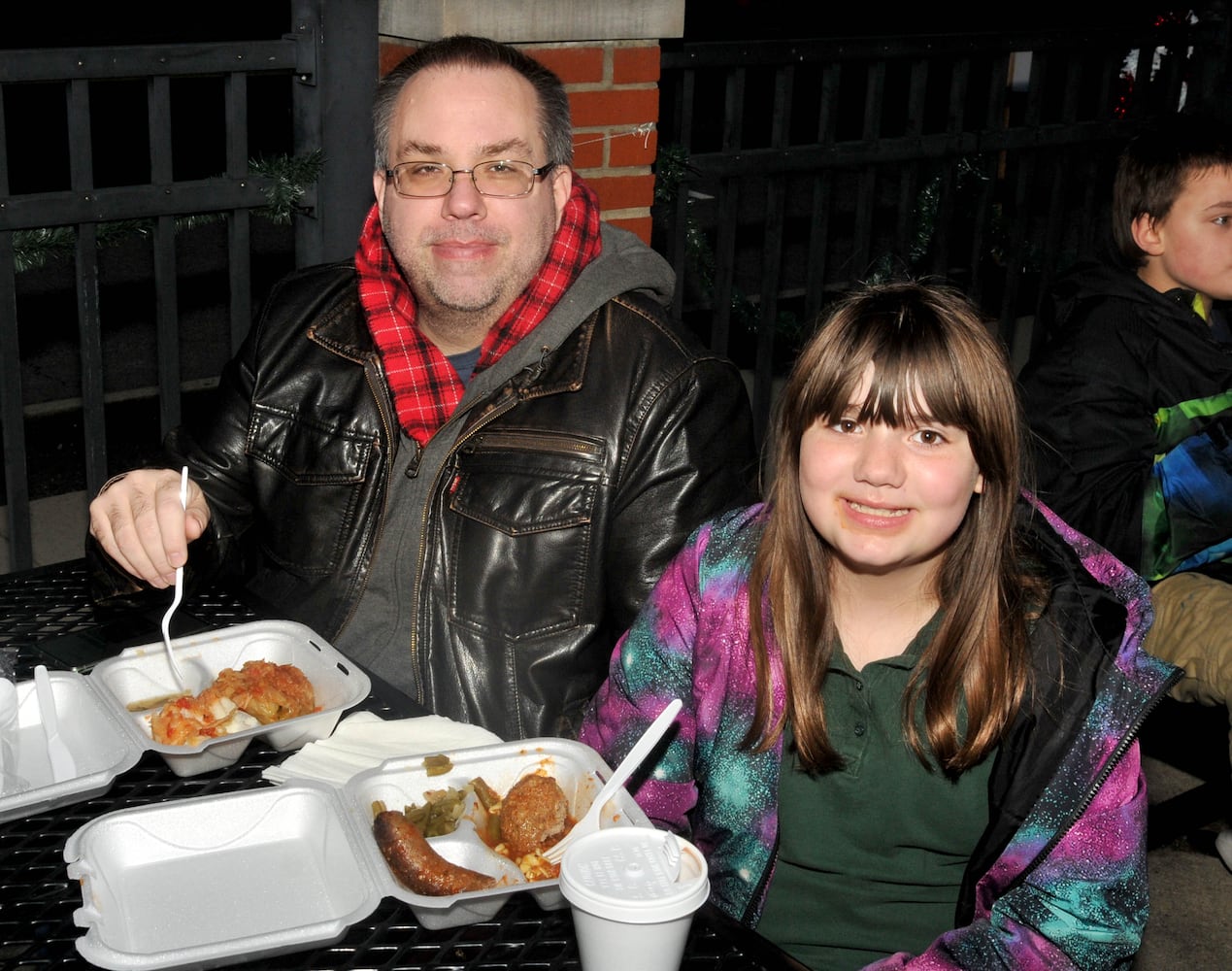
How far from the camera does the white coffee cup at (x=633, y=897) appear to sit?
1480 millimetres

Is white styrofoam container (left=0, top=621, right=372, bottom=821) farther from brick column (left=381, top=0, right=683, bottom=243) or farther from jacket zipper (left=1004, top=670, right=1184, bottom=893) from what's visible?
brick column (left=381, top=0, right=683, bottom=243)

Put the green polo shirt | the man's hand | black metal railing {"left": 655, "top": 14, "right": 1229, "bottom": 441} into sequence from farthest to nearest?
1. black metal railing {"left": 655, "top": 14, "right": 1229, "bottom": 441}
2. the man's hand
3. the green polo shirt

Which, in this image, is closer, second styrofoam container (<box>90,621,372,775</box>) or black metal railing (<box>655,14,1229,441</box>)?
second styrofoam container (<box>90,621,372,775</box>)

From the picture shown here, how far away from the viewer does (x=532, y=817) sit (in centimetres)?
184

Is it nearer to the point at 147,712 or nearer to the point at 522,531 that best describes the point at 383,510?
the point at 522,531

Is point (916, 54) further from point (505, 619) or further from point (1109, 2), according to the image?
point (1109, 2)

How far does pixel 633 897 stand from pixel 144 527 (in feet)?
4.38

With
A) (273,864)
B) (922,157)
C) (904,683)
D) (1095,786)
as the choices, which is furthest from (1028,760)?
(922,157)

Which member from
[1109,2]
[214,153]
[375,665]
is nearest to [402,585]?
[375,665]

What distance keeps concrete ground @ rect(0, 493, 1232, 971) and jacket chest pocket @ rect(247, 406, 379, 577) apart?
2088 mm

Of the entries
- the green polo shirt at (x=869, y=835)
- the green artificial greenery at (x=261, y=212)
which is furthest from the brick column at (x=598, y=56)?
the green polo shirt at (x=869, y=835)

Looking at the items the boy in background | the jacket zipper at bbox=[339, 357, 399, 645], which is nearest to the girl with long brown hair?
the jacket zipper at bbox=[339, 357, 399, 645]

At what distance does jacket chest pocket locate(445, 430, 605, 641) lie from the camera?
2.72 meters

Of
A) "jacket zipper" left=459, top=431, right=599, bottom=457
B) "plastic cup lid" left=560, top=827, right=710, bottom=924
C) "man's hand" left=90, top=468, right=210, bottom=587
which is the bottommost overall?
"man's hand" left=90, top=468, right=210, bottom=587
